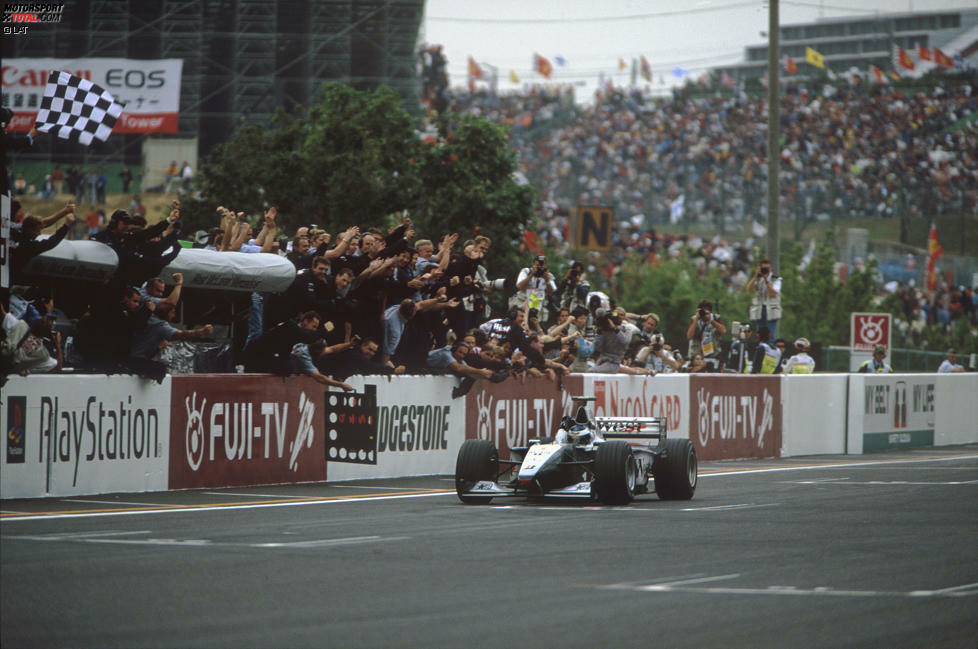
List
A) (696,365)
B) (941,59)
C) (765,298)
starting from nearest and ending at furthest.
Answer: (696,365)
(765,298)
(941,59)

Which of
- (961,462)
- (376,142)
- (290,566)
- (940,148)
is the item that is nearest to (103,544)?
(290,566)

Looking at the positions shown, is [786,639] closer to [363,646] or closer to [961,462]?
[363,646]

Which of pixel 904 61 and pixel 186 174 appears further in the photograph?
pixel 904 61

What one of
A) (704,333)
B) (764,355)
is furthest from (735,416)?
(764,355)

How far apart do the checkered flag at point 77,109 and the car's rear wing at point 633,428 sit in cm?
648

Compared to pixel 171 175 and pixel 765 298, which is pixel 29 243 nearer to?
pixel 765 298

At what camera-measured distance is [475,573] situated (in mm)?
8633

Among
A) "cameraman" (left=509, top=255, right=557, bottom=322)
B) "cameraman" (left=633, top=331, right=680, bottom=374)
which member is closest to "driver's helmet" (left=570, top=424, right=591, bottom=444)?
"cameraman" (left=509, top=255, right=557, bottom=322)

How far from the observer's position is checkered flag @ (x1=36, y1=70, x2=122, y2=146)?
15.8 m

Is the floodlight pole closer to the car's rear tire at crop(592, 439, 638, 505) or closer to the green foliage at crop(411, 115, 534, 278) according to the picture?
the green foliage at crop(411, 115, 534, 278)

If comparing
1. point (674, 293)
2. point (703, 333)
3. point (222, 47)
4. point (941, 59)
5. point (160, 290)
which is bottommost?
point (703, 333)

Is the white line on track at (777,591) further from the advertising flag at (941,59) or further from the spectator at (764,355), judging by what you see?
the advertising flag at (941,59)

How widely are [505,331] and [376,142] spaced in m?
19.1

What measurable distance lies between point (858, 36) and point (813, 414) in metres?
122
